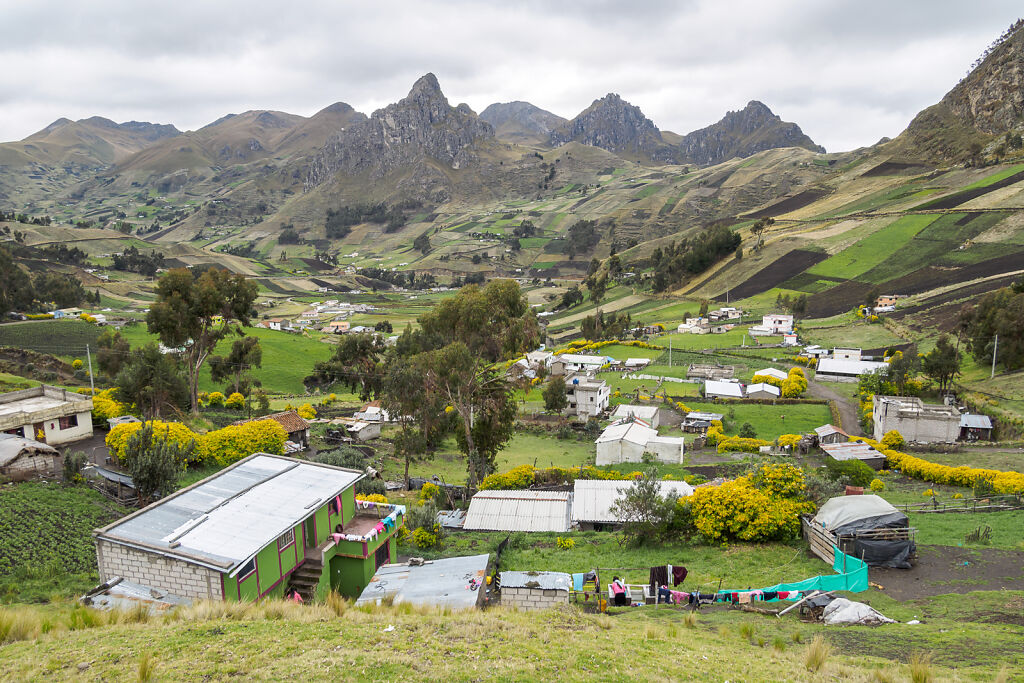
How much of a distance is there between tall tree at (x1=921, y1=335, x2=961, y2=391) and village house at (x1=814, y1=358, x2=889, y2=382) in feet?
27.1

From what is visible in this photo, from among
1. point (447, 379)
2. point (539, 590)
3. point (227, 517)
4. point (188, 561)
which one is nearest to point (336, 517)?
point (227, 517)

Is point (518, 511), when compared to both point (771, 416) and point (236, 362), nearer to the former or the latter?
point (771, 416)

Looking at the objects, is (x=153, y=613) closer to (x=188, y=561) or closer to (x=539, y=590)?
(x=188, y=561)

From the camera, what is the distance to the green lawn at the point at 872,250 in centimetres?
7900

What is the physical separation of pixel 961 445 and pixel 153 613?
36549mm

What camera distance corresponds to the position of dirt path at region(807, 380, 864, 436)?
123ft

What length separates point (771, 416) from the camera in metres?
40.2

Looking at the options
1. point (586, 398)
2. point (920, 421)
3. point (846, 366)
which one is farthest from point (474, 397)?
point (846, 366)

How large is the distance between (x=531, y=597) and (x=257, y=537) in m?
6.37

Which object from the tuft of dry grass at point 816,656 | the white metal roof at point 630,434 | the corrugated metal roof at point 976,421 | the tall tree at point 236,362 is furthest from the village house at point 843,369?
the tall tree at point 236,362

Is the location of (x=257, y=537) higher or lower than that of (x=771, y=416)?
higher

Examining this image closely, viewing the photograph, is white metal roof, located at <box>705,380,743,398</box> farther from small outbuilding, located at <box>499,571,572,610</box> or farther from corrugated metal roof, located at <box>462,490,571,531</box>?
small outbuilding, located at <box>499,571,572,610</box>

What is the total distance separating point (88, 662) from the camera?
781 centimetres

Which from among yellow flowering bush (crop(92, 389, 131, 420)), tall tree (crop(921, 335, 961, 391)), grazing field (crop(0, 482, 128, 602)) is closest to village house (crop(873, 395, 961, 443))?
tall tree (crop(921, 335, 961, 391))
